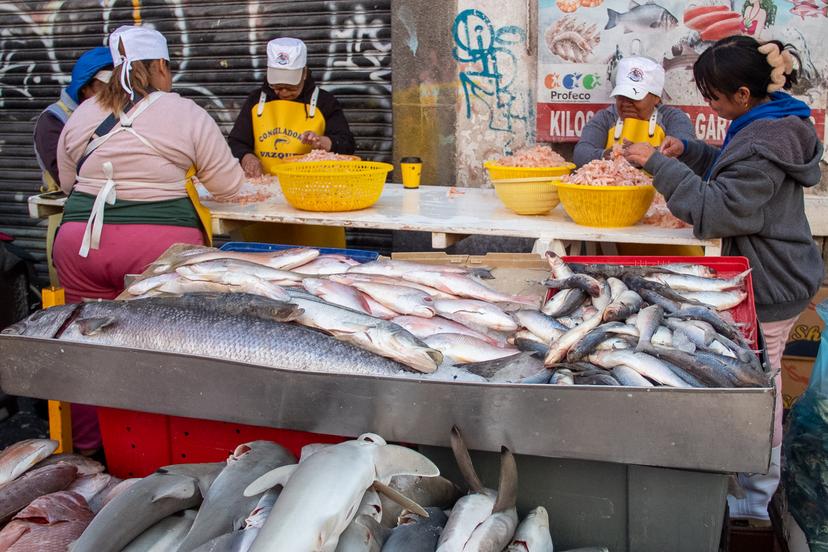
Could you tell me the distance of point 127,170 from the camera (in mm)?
4102

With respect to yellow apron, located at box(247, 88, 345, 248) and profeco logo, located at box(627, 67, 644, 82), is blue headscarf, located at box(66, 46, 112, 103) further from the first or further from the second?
profeco logo, located at box(627, 67, 644, 82)

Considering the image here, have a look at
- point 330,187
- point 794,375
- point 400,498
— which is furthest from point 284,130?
point 400,498

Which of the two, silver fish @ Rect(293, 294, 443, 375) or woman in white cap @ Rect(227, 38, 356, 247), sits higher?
woman in white cap @ Rect(227, 38, 356, 247)

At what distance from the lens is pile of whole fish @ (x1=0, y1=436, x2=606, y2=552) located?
6.53 feet

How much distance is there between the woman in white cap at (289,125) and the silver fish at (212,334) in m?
2.97

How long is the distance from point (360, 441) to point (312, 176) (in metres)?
2.44

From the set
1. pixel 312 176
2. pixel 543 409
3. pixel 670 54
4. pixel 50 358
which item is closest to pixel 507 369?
pixel 543 409

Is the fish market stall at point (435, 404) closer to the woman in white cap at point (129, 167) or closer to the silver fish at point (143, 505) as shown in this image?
the silver fish at point (143, 505)

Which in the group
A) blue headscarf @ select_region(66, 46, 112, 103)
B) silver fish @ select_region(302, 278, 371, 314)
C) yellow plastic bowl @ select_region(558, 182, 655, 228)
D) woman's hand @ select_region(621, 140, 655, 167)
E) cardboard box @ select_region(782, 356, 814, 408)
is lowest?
cardboard box @ select_region(782, 356, 814, 408)

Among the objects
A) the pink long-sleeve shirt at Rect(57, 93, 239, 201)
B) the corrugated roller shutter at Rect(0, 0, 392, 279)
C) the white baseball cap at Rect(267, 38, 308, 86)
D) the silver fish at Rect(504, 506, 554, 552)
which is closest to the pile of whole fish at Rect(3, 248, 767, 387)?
the silver fish at Rect(504, 506, 554, 552)

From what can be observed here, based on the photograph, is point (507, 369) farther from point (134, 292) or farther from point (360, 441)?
point (134, 292)

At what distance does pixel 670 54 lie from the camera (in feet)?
19.5

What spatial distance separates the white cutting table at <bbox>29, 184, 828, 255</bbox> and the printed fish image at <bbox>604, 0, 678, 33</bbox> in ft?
5.76

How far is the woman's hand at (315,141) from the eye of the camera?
229 inches
